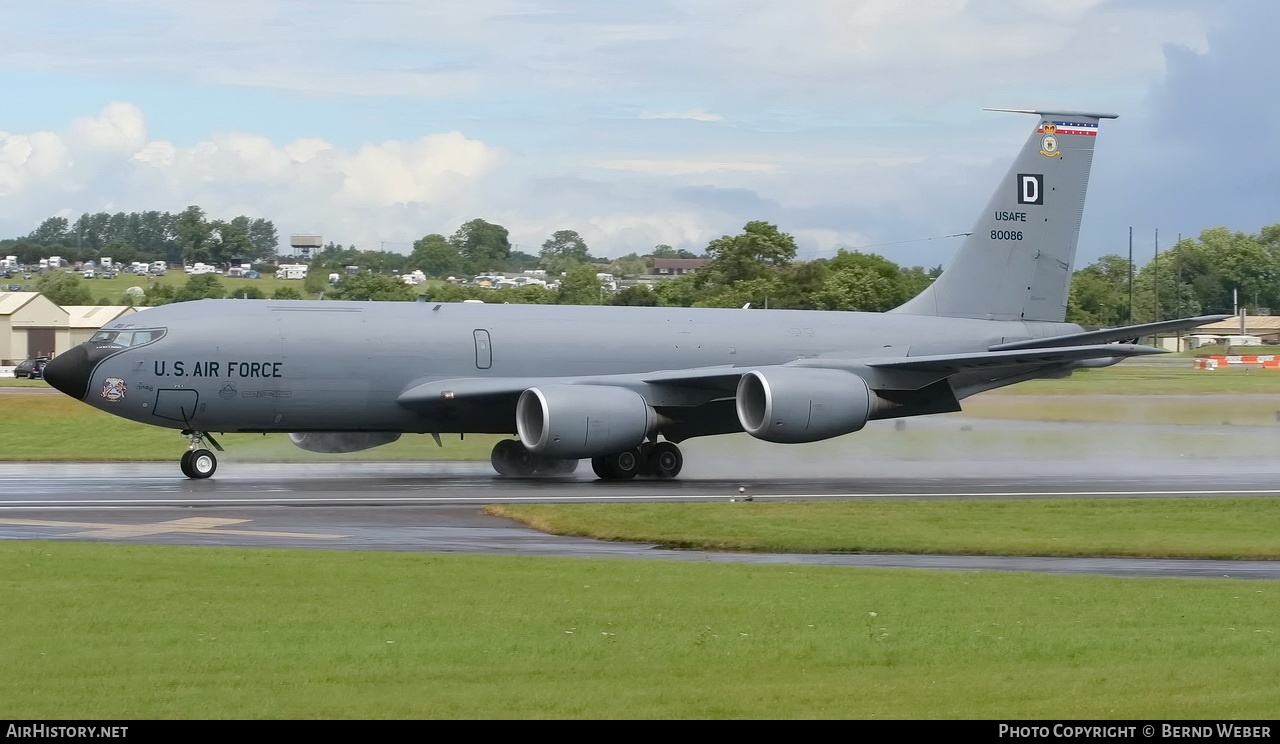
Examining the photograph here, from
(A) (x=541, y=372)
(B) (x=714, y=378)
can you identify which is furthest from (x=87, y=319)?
(B) (x=714, y=378)

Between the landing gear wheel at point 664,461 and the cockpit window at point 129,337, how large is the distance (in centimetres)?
939

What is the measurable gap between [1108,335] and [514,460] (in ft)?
40.2

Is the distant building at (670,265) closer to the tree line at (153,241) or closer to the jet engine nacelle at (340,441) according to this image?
the tree line at (153,241)

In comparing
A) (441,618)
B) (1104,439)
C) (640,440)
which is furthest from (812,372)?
(441,618)

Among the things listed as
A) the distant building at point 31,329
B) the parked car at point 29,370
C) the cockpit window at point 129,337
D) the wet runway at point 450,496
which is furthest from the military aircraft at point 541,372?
the distant building at point 31,329

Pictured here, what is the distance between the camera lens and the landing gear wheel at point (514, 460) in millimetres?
30500

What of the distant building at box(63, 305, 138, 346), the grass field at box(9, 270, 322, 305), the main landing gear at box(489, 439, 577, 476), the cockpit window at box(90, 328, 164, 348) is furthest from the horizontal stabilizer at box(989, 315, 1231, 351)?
the distant building at box(63, 305, 138, 346)

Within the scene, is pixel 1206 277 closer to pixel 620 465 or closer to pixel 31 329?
pixel 31 329

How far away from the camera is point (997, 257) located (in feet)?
116

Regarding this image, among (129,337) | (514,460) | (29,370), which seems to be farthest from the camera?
(29,370)

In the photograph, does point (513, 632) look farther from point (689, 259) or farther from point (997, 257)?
point (689, 259)

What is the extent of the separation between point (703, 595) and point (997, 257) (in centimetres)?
2300

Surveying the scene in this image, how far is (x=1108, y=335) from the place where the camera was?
31.8 m
